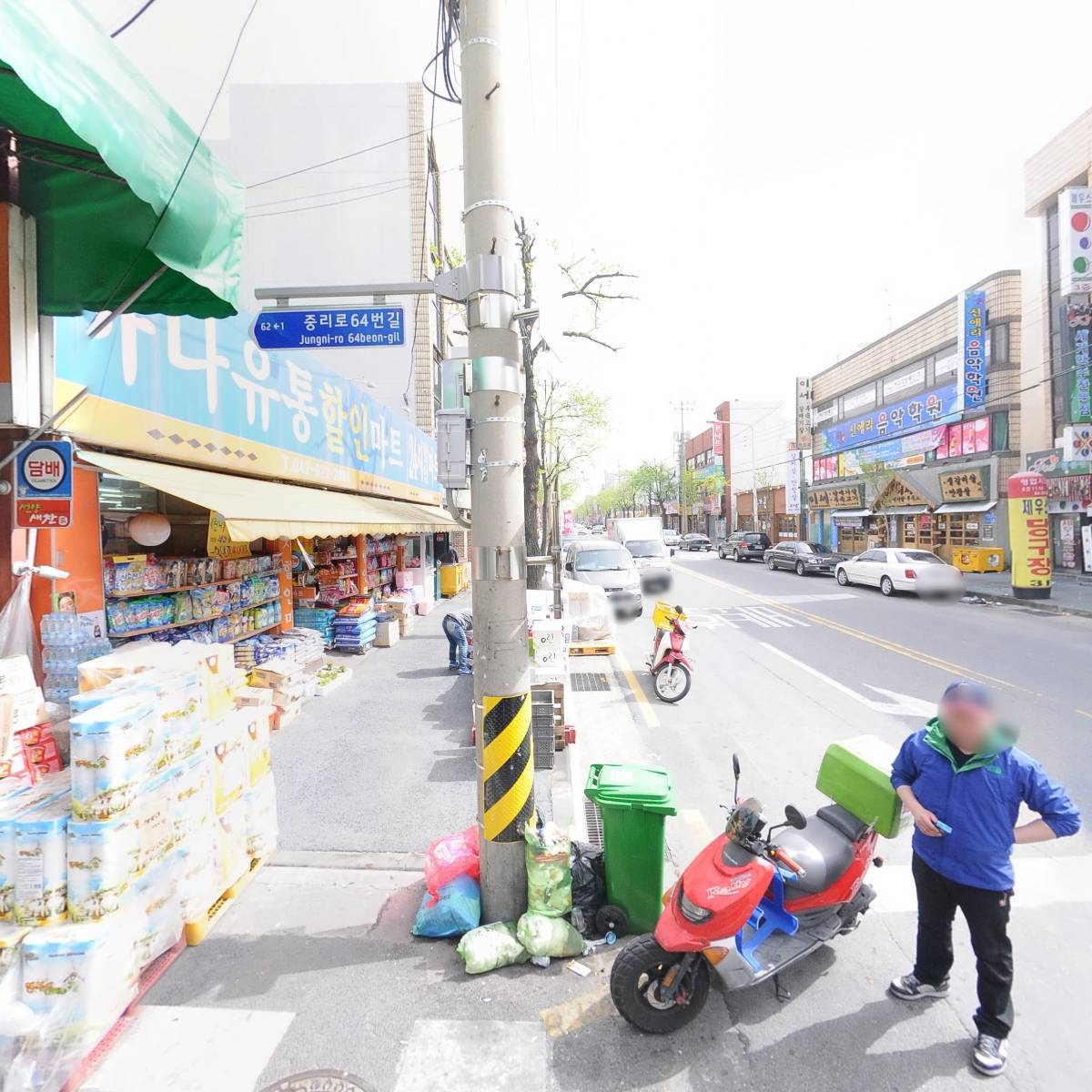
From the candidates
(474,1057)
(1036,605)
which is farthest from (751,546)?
(474,1057)

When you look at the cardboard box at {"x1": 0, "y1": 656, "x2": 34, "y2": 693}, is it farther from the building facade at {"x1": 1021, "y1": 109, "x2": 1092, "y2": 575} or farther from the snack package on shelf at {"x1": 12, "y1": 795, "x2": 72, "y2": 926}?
the building facade at {"x1": 1021, "y1": 109, "x2": 1092, "y2": 575}

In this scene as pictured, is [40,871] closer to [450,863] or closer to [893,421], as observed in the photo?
[450,863]

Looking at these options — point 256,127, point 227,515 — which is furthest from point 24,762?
point 256,127

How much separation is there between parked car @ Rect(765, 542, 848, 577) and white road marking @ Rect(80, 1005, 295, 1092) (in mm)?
24161

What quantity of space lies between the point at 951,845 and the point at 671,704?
5356mm

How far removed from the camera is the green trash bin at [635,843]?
3.46 meters

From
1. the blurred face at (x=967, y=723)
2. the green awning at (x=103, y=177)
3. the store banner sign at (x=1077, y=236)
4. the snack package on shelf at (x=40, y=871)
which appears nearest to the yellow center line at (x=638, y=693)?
the blurred face at (x=967, y=723)

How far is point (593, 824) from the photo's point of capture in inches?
180

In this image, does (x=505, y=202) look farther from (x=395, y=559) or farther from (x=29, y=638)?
(x=395, y=559)

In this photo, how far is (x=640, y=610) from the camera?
14.8 m

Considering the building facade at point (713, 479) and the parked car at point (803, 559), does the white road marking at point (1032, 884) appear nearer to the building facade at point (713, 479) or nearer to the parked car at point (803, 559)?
the parked car at point (803, 559)

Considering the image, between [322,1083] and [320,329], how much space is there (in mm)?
4396

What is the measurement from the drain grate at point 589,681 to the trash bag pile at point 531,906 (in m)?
5.06

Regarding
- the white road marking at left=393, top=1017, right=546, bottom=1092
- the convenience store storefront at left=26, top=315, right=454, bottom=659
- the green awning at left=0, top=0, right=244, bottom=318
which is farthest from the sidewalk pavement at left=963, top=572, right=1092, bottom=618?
the green awning at left=0, top=0, right=244, bottom=318
